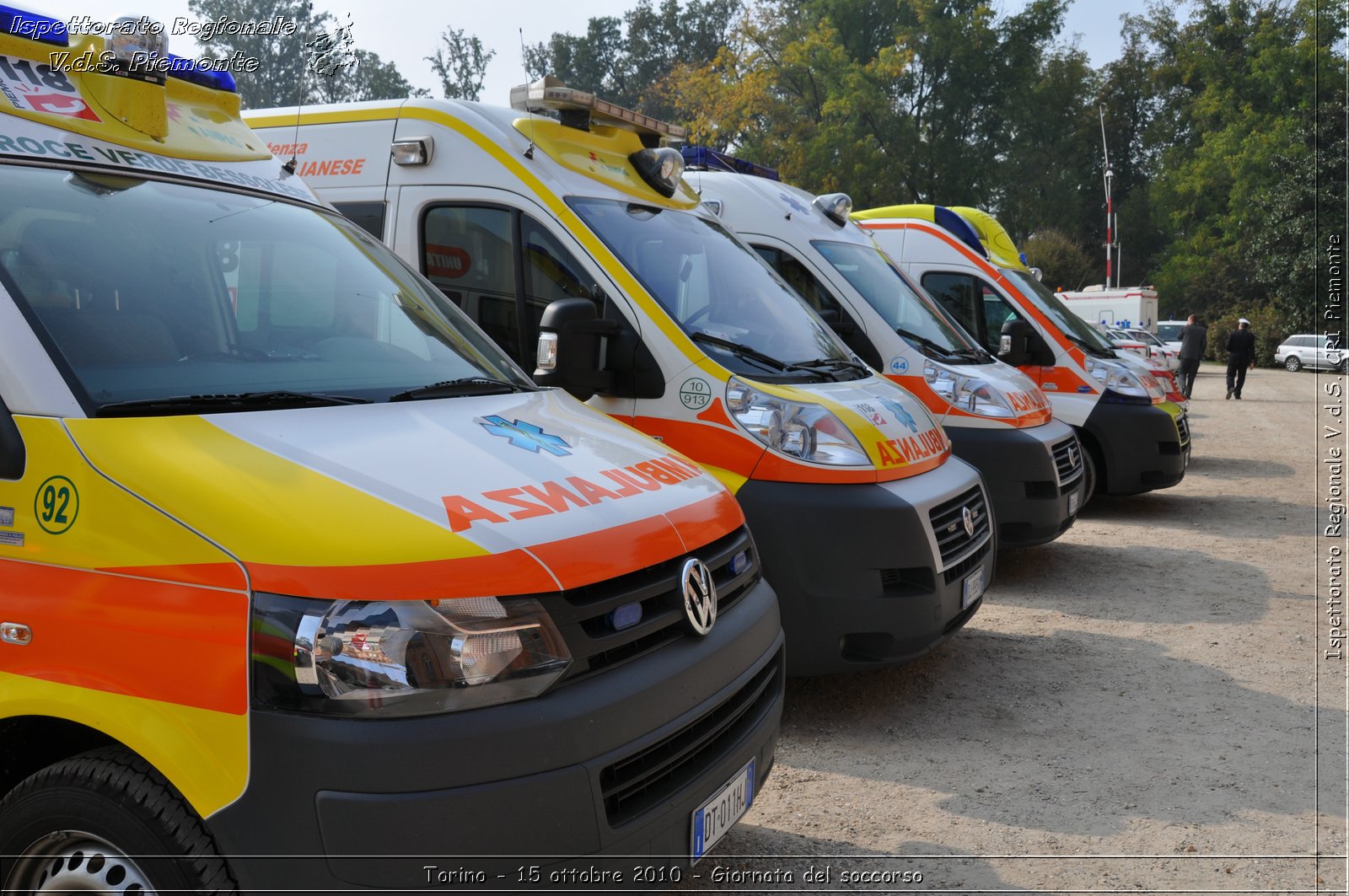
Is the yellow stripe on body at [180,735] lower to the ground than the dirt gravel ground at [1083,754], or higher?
higher

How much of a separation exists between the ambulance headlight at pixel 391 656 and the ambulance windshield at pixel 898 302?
5394 millimetres

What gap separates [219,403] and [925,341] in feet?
18.3

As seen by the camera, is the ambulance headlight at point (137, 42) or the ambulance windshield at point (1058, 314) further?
the ambulance windshield at point (1058, 314)

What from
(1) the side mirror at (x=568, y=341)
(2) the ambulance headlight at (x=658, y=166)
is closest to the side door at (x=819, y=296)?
(2) the ambulance headlight at (x=658, y=166)

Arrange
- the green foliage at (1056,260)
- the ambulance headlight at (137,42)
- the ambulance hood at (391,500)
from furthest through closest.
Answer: the green foliage at (1056,260)
the ambulance headlight at (137,42)
the ambulance hood at (391,500)

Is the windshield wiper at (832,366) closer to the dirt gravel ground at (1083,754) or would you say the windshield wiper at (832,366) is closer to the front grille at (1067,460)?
the dirt gravel ground at (1083,754)

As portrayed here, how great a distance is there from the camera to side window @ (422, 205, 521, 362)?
5.12 meters

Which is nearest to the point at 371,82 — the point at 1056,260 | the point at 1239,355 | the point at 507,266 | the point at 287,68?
the point at 287,68

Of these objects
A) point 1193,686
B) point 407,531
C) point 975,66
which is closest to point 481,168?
point 407,531

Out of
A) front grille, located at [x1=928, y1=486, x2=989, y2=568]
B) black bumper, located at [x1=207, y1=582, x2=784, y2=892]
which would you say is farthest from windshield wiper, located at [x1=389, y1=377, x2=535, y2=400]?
front grille, located at [x1=928, y1=486, x2=989, y2=568]

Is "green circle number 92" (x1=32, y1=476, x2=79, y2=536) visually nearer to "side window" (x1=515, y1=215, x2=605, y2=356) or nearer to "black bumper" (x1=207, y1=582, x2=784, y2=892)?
"black bumper" (x1=207, y1=582, x2=784, y2=892)

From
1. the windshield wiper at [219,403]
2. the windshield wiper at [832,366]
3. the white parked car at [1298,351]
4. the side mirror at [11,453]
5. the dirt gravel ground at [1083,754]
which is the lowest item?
the white parked car at [1298,351]

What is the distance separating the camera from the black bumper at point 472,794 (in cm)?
206

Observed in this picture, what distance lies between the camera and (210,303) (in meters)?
2.93
